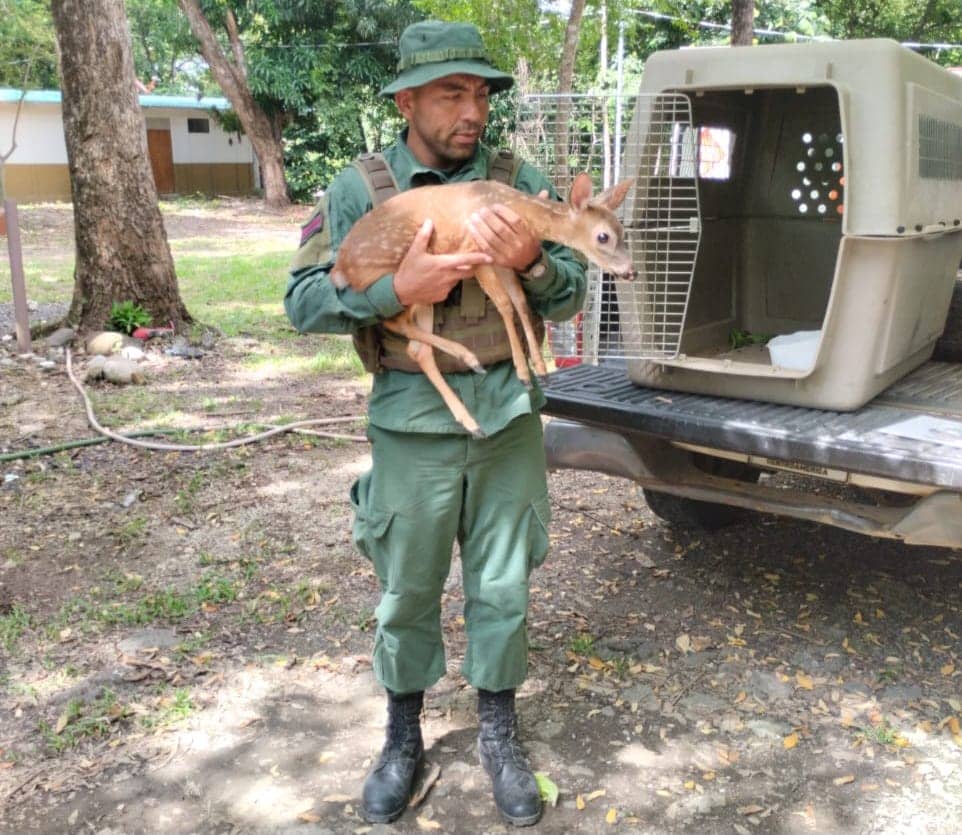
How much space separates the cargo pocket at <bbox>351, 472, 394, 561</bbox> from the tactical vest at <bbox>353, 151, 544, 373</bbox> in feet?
1.16

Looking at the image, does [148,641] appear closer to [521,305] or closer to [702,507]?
[521,305]

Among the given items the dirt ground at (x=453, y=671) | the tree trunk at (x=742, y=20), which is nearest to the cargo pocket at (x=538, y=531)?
the dirt ground at (x=453, y=671)

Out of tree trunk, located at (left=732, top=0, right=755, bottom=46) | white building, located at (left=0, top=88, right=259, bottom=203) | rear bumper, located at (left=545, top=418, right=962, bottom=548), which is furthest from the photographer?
white building, located at (left=0, top=88, right=259, bottom=203)

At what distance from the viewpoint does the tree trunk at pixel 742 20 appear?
927 centimetres

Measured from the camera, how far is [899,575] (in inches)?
157

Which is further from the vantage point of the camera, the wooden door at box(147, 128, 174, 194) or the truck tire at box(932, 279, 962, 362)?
the wooden door at box(147, 128, 174, 194)

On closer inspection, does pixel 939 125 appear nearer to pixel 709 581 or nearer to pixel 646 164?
pixel 646 164

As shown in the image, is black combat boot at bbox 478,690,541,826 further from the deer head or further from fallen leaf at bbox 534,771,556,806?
the deer head

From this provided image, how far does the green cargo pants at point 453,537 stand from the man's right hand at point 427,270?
0.39 m

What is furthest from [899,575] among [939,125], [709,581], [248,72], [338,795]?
[248,72]

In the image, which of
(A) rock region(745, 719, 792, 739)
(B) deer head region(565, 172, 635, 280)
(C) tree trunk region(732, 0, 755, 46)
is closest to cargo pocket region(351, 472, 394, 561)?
(B) deer head region(565, 172, 635, 280)

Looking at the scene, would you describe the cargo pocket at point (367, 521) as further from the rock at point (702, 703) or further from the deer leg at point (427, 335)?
the rock at point (702, 703)

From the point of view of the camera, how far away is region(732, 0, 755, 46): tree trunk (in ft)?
30.4

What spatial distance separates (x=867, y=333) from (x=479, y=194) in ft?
4.98
